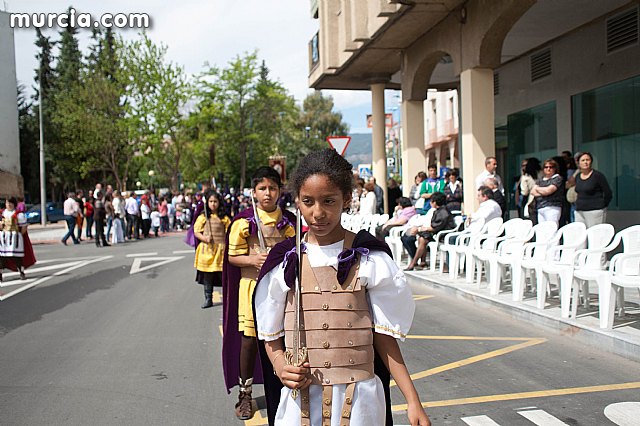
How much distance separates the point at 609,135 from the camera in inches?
675

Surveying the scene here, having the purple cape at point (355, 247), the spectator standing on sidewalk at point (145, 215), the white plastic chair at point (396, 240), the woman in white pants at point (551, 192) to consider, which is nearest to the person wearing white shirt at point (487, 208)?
the woman in white pants at point (551, 192)

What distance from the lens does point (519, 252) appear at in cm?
1027

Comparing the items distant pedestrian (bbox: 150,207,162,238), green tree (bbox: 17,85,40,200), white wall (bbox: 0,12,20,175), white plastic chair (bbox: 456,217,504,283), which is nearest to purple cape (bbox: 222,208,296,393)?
white plastic chair (bbox: 456,217,504,283)

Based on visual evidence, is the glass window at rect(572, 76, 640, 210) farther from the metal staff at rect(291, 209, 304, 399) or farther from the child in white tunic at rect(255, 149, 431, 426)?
the metal staff at rect(291, 209, 304, 399)

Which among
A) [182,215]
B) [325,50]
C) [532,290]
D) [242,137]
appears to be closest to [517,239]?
[532,290]

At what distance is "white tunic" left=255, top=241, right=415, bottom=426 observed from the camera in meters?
2.93

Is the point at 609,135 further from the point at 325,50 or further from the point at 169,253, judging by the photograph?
the point at 169,253

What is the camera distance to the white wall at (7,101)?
795 inches

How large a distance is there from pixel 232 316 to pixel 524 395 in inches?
96.6

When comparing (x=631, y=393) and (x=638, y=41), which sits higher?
(x=638, y=41)

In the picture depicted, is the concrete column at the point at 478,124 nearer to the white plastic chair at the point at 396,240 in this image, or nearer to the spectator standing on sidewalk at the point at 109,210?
the white plastic chair at the point at 396,240

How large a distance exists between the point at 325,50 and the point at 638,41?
11527 millimetres

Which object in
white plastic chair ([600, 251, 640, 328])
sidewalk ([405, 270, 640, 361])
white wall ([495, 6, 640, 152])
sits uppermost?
white wall ([495, 6, 640, 152])

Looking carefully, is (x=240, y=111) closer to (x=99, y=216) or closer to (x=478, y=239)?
(x=99, y=216)
